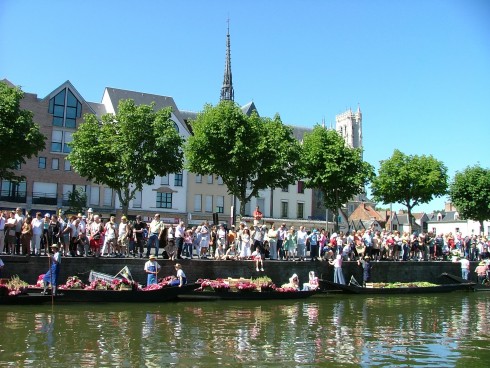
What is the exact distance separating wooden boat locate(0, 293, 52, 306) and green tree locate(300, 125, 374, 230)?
28.3 metres

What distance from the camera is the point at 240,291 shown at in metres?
26.5

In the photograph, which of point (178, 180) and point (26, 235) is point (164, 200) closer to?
point (178, 180)

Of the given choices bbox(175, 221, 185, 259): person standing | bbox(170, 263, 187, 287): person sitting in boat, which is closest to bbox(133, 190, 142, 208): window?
bbox(175, 221, 185, 259): person standing

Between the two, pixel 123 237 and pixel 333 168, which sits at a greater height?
pixel 333 168

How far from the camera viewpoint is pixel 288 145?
150ft

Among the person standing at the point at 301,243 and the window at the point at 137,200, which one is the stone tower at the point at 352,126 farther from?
the person standing at the point at 301,243

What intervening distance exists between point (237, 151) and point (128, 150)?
26.1ft

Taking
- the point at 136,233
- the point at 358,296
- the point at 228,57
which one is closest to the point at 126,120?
the point at 136,233

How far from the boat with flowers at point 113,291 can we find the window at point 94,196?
104 feet

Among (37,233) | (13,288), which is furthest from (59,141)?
(13,288)

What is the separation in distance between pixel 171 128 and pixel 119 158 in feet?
14.6

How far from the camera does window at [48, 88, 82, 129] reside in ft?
180

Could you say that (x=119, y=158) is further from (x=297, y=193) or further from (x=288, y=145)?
(x=297, y=193)

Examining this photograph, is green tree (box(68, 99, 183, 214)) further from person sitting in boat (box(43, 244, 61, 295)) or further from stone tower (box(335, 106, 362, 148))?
stone tower (box(335, 106, 362, 148))
